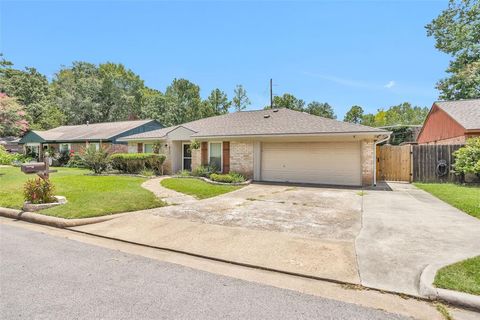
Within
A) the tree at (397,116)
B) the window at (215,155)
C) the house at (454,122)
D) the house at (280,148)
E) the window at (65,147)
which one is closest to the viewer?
the house at (280,148)

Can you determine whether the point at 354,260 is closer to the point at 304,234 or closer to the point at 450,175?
the point at 304,234

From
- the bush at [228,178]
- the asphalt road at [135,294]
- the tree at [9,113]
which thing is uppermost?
the tree at [9,113]

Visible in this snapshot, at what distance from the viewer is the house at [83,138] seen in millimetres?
25041

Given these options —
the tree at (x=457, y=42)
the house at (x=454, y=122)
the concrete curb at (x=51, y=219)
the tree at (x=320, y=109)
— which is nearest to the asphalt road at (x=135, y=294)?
the concrete curb at (x=51, y=219)

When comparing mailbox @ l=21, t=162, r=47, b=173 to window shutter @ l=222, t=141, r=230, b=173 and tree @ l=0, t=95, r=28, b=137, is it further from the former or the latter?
tree @ l=0, t=95, r=28, b=137

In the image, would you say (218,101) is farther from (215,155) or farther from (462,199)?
(462,199)

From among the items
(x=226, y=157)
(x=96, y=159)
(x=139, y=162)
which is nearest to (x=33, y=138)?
(x=96, y=159)

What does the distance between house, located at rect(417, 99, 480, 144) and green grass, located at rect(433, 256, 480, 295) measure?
14.3 meters

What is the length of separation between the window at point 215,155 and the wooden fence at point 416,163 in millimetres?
9173

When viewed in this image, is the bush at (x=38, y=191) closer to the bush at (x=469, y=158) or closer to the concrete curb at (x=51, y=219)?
the concrete curb at (x=51, y=219)

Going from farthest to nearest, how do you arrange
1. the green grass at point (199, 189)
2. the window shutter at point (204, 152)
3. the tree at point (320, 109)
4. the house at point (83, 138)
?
the tree at point (320, 109) < the house at point (83, 138) < the window shutter at point (204, 152) < the green grass at point (199, 189)

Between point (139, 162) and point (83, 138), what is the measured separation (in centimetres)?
1227

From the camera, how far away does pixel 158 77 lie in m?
47.9

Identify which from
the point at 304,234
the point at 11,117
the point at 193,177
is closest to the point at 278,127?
the point at 193,177
